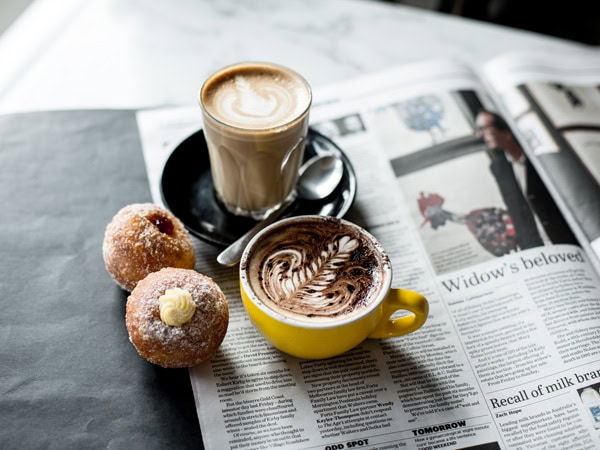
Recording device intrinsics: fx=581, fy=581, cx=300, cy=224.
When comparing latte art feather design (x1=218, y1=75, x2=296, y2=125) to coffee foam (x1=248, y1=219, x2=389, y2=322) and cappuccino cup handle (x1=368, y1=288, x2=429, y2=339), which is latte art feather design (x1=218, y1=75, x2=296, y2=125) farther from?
cappuccino cup handle (x1=368, y1=288, x2=429, y2=339)

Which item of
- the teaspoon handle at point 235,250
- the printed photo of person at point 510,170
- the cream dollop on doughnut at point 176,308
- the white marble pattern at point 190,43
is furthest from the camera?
the white marble pattern at point 190,43

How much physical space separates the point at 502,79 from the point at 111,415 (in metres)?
0.93

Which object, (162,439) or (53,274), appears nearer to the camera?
(162,439)

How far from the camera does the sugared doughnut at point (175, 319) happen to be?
684 mm

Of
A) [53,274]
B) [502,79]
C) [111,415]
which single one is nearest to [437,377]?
[111,415]

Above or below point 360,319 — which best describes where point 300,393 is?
below

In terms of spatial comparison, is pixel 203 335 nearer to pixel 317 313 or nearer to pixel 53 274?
pixel 317 313

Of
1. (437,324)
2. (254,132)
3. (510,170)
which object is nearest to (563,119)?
(510,170)

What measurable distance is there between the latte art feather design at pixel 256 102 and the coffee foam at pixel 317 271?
0.18m

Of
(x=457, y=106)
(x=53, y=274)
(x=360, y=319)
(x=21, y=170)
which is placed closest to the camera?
(x=360, y=319)

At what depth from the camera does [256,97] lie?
0.88 metres

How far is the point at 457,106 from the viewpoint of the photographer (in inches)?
43.3

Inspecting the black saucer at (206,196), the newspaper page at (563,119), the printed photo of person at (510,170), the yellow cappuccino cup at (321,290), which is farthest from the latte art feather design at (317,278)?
the newspaper page at (563,119)

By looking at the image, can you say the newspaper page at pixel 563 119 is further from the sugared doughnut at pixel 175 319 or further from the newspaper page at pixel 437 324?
the sugared doughnut at pixel 175 319
